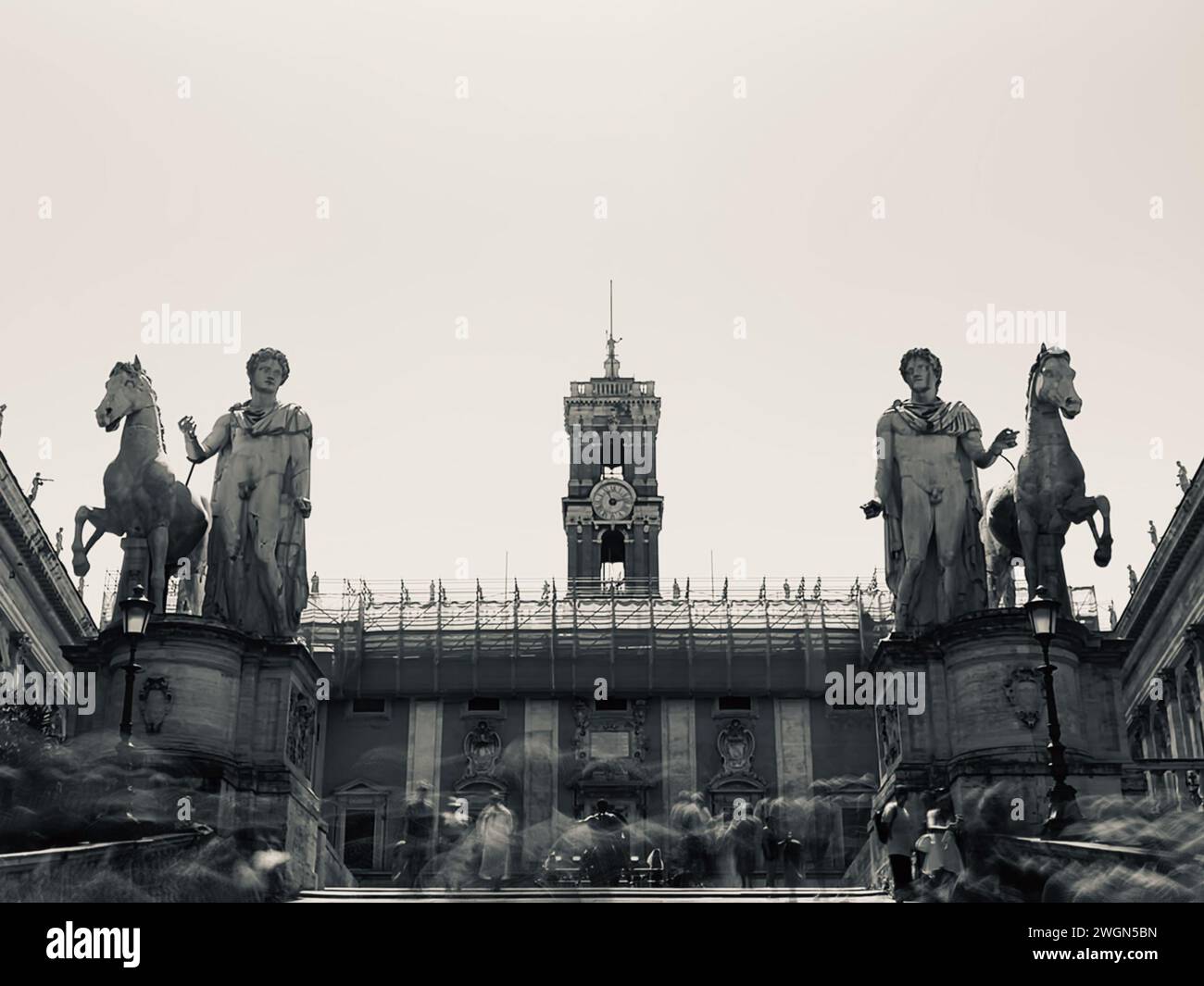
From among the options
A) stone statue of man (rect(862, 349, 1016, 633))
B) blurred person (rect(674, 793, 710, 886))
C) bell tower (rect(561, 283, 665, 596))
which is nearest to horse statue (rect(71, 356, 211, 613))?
stone statue of man (rect(862, 349, 1016, 633))

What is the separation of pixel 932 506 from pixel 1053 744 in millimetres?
6162

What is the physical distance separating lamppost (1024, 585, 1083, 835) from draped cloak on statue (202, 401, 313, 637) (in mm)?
11364

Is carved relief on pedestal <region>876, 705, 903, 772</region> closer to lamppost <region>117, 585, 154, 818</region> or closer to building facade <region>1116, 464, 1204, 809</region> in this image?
lamppost <region>117, 585, 154, 818</region>

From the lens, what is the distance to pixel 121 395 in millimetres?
26781

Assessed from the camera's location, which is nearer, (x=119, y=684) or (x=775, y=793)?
(x=119, y=684)

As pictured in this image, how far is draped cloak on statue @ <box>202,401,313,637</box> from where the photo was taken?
2577 centimetres

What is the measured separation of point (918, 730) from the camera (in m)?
24.5

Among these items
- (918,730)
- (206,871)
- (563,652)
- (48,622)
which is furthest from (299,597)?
(563,652)

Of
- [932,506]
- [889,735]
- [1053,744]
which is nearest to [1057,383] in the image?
[932,506]

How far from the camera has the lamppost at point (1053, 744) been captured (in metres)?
A: 20.2

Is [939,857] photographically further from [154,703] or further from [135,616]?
[154,703]
